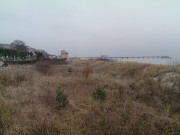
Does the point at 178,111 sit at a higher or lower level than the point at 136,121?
lower

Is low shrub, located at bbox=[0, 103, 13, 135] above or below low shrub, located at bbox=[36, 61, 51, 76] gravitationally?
below

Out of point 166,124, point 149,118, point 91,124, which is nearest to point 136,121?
point 149,118

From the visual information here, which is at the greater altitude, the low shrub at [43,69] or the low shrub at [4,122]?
the low shrub at [43,69]

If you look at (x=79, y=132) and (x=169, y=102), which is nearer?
(x=79, y=132)

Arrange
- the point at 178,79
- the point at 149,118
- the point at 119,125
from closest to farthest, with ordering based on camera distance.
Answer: the point at 119,125 → the point at 149,118 → the point at 178,79

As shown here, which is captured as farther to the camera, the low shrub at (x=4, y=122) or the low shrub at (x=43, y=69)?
the low shrub at (x=43, y=69)

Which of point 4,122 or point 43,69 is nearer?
point 4,122

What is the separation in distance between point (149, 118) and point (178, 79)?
577cm

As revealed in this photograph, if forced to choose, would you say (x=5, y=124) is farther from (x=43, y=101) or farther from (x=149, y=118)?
(x=149, y=118)

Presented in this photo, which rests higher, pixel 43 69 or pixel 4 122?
pixel 43 69

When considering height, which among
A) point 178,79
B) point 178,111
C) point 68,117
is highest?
point 178,79

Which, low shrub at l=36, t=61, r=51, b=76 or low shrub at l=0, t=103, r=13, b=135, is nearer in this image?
low shrub at l=0, t=103, r=13, b=135

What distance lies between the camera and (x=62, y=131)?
2.54 metres

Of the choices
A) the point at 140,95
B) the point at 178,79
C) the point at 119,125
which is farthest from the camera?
the point at 178,79
